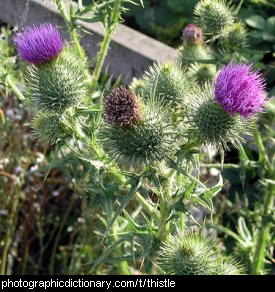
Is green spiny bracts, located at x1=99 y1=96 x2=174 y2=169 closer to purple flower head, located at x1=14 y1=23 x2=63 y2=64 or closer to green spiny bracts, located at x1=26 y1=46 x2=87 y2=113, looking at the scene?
green spiny bracts, located at x1=26 y1=46 x2=87 y2=113

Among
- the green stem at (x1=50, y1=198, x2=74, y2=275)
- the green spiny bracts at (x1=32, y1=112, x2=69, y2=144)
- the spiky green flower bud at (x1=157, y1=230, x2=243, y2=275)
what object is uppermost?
the green spiny bracts at (x1=32, y1=112, x2=69, y2=144)

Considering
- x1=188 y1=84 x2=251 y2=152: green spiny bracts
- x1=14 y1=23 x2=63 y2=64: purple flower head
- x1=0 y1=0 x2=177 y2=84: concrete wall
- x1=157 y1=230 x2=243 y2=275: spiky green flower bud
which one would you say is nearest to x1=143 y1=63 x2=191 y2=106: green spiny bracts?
x1=188 y1=84 x2=251 y2=152: green spiny bracts

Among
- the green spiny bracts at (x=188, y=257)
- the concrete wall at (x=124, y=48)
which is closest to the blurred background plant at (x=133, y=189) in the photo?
the green spiny bracts at (x=188, y=257)

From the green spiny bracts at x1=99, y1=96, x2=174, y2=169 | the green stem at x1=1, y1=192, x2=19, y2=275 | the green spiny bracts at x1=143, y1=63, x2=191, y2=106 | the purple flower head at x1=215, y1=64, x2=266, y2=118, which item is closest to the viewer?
the purple flower head at x1=215, y1=64, x2=266, y2=118

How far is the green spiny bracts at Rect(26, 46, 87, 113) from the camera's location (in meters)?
2.33

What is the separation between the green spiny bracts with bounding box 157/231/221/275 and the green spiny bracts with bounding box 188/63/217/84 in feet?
3.04

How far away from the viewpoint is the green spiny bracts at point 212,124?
2.20m

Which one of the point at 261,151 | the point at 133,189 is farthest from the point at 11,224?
the point at 133,189

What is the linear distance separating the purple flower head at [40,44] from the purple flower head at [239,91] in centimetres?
66

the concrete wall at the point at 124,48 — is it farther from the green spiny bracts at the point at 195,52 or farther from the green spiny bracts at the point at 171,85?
the green spiny bracts at the point at 171,85

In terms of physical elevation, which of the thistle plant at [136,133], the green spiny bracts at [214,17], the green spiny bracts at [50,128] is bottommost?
the green spiny bracts at [50,128]

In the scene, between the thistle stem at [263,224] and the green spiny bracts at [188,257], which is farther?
the thistle stem at [263,224]

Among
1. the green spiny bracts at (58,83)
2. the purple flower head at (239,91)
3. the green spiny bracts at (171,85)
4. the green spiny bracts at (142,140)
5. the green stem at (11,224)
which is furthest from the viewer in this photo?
the green stem at (11,224)

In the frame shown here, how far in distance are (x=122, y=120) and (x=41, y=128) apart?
391 mm
